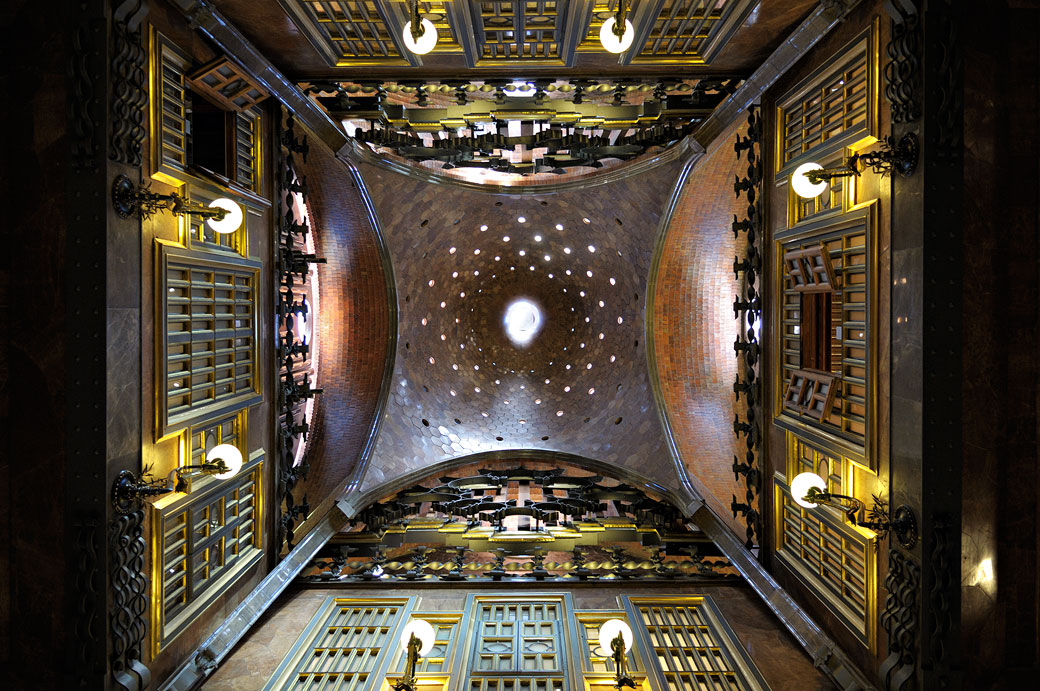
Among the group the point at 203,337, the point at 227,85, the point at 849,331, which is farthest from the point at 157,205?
the point at 849,331

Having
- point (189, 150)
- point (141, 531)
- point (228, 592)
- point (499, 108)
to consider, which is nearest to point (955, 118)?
point (499, 108)

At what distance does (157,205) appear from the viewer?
6.18 meters

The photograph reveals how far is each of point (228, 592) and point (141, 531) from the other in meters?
2.35

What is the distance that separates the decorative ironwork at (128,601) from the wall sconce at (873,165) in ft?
27.0

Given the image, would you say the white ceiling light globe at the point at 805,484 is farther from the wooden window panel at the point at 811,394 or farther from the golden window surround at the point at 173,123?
the golden window surround at the point at 173,123

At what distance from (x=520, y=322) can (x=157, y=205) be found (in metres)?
10.4

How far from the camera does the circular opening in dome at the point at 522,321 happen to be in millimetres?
15594

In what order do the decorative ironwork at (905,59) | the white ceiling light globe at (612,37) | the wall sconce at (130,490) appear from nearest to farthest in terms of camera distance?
1. the decorative ironwork at (905,59)
2. the wall sconce at (130,490)
3. the white ceiling light globe at (612,37)

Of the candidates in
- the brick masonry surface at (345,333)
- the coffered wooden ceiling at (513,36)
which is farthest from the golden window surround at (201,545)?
the coffered wooden ceiling at (513,36)

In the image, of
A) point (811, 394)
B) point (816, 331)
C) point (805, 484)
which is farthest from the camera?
point (816, 331)

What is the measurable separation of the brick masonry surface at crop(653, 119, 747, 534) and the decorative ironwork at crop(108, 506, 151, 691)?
31.2ft

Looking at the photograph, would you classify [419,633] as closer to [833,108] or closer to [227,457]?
[227,457]
